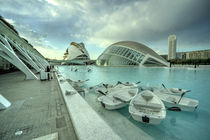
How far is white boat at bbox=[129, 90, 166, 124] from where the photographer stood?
294 cm

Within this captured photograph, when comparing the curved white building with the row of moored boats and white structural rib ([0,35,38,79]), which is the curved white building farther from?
the row of moored boats

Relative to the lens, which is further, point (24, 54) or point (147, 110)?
point (24, 54)

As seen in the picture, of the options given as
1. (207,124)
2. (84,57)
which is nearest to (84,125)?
(207,124)

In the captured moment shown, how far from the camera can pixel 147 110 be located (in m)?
3.54

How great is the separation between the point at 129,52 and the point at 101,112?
36.9m

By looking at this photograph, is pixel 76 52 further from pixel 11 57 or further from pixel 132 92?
pixel 132 92

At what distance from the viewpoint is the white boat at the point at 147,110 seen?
2.94 meters

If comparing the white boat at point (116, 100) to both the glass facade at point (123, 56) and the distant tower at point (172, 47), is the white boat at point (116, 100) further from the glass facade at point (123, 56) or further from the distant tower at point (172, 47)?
the distant tower at point (172, 47)

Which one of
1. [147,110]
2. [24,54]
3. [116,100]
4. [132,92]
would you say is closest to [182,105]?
[147,110]

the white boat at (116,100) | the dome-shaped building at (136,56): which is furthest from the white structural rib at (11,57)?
the dome-shaped building at (136,56)

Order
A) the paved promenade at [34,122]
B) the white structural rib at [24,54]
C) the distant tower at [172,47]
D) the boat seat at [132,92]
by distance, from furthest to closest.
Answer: the distant tower at [172,47] → the white structural rib at [24,54] → the boat seat at [132,92] → the paved promenade at [34,122]

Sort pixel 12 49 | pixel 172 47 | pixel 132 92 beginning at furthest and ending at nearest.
Result: pixel 172 47 < pixel 12 49 < pixel 132 92

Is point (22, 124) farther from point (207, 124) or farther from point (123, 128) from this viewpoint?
point (207, 124)

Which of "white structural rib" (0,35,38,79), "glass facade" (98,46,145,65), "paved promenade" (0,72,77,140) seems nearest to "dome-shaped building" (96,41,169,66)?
"glass facade" (98,46,145,65)
